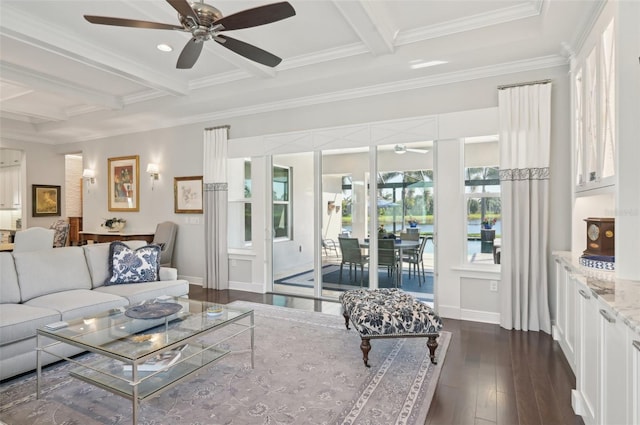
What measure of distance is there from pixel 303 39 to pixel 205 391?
3499mm

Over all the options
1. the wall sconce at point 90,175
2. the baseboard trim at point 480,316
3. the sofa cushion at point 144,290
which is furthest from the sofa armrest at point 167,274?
the wall sconce at point 90,175

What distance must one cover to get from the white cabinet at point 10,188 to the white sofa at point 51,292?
5.46 m

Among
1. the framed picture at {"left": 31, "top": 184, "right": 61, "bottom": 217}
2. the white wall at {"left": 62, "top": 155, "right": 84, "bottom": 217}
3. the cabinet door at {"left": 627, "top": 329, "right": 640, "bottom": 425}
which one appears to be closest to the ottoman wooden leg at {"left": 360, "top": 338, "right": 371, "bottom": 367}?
the cabinet door at {"left": 627, "top": 329, "right": 640, "bottom": 425}

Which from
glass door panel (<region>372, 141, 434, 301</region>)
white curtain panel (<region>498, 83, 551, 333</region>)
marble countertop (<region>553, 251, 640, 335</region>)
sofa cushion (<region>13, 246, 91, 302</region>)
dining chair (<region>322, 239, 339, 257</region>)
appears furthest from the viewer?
dining chair (<region>322, 239, 339, 257</region>)

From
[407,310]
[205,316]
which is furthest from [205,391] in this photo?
[407,310]

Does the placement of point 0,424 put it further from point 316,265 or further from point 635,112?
point 635,112

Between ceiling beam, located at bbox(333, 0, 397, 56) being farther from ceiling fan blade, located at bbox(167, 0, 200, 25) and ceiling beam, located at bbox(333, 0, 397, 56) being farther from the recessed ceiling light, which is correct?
ceiling fan blade, located at bbox(167, 0, 200, 25)

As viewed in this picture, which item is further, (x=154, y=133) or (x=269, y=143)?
(x=154, y=133)

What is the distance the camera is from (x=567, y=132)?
3705 mm

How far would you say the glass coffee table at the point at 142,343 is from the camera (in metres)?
2.14

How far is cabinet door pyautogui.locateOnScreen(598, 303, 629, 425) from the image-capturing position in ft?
4.89

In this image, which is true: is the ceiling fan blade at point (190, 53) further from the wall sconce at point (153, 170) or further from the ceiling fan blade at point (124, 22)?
the wall sconce at point (153, 170)

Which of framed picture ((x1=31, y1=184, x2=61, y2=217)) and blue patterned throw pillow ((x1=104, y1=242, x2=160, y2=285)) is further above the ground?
framed picture ((x1=31, y1=184, x2=61, y2=217))

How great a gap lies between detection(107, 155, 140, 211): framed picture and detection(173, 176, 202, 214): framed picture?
107 centimetres
